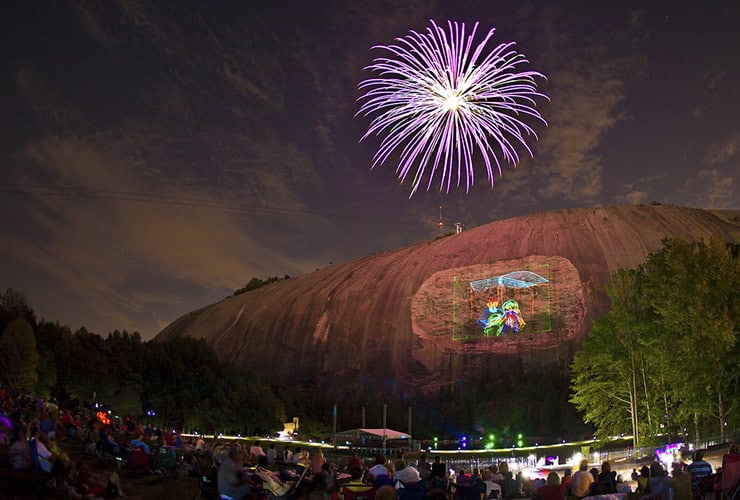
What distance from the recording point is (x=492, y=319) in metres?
78.6

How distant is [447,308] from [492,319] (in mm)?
6169

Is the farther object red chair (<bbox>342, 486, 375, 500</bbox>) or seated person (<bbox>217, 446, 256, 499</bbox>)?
red chair (<bbox>342, 486, 375, 500</bbox>)

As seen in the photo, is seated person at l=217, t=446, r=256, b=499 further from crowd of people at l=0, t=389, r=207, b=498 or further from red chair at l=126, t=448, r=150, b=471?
red chair at l=126, t=448, r=150, b=471

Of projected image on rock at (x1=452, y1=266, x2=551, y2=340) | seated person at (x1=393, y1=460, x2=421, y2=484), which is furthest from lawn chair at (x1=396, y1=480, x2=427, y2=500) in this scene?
projected image on rock at (x1=452, y1=266, x2=551, y2=340)

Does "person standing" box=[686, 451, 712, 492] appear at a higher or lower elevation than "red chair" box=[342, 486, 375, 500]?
higher

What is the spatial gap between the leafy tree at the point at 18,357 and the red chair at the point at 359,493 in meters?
41.5

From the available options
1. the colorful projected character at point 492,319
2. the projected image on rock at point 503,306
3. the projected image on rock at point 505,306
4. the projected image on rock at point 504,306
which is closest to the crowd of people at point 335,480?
the projected image on rock at point 503,306

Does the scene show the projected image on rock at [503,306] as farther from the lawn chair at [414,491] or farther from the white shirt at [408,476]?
the lawn chair at [414,491]

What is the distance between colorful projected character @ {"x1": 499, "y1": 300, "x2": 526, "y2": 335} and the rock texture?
86cm

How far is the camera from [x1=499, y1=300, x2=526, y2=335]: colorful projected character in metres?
77.3

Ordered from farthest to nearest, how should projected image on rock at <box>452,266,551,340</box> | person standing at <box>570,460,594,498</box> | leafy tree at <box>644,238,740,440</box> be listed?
projected image on rock at <box>452,266,551,340</box>, leafy tree at <box>644,238,740,440</box>, person standing at <box>570,460,594,498</box>

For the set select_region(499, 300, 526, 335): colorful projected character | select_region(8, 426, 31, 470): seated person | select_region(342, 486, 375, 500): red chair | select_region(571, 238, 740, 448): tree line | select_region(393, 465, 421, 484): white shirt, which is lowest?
select_region(342, 486, 375, 500): red chair

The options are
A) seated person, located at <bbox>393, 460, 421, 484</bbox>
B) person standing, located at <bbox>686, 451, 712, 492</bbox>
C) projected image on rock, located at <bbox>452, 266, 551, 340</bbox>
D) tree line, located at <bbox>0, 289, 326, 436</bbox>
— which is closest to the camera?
seated person, located at <bbox>393, 460, 421, 484</bbox>

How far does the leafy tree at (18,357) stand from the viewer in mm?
45750
